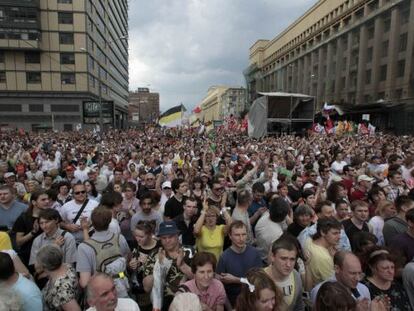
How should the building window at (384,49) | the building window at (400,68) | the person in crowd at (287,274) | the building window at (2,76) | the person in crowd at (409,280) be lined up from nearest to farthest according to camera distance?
1. the person in crowd at (287,274)
2. the person in crowd at (409,280)
3. the building window at (400,68)
4. the building window at (384,49)
5. the building window at (2,76)

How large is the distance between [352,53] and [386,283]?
171 feet

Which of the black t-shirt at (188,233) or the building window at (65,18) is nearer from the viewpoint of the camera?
the black t-shirt at (188,233)

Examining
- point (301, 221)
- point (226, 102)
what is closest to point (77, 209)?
point (301, 221)

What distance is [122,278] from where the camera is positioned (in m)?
3.06

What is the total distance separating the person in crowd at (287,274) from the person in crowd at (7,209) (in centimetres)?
388

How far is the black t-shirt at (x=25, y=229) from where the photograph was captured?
3910 mm

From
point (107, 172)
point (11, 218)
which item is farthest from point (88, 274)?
point (107, 172)

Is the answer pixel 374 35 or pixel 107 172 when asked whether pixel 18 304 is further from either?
pixel 374 35

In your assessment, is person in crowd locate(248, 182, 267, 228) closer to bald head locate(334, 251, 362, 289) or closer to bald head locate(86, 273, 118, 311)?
bald head locate(334, 251, 362, 289)

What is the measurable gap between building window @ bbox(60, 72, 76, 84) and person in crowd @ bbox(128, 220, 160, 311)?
5083cm

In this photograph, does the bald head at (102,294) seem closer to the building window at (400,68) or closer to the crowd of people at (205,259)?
the crowd of people at (205,259)

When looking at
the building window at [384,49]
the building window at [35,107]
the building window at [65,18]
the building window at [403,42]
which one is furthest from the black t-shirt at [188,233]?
the building window at [65,18]

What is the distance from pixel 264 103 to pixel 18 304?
1015 inches

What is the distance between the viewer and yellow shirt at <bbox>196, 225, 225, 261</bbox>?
153 inches
